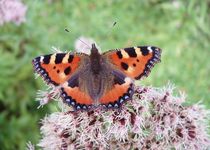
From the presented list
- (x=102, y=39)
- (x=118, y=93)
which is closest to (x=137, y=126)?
(x=118, y=93)

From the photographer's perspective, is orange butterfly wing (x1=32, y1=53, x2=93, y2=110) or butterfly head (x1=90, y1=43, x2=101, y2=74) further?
butterfly head (x1=90, y1=43, x2=101, y2=74)

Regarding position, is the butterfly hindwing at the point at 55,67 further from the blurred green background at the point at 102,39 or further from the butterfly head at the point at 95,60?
the blurred green background at the point at 102,39

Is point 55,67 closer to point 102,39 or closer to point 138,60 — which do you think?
point 138,60

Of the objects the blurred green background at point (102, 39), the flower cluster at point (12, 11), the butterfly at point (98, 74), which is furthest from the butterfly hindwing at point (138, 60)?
the blurred green background at point (102, 39)

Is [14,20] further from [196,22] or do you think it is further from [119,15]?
[196,22]

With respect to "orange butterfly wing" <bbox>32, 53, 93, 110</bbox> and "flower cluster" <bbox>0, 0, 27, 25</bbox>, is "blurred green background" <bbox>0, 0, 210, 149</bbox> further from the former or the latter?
"orange butterfly wing" <bbox>32, 53, 93, 110</bbox>

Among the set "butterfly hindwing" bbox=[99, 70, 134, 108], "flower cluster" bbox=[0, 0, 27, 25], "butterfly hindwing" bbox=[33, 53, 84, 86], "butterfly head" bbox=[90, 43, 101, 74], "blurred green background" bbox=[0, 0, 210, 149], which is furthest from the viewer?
"blurred green background" bbox=[0, 0, 210, 149]

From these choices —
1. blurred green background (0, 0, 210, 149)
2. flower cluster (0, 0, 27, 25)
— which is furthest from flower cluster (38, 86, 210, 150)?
blurred green background (0, 0, 210, 149)
